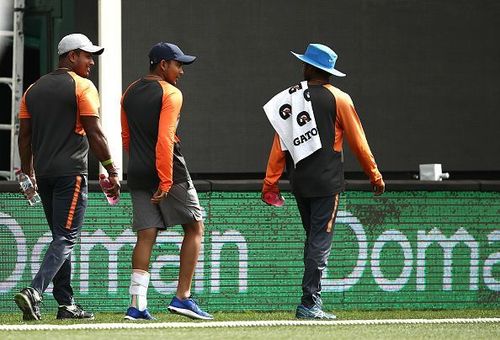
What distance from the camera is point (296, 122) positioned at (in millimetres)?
9078

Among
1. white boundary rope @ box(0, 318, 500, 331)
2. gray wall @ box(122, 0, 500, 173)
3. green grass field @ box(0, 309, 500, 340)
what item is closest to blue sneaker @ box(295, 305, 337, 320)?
white boundary rope @ box(0, 318, 500, 331)

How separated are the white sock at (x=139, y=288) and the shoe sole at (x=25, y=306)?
612 millimetres

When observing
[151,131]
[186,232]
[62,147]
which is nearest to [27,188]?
[62,147]

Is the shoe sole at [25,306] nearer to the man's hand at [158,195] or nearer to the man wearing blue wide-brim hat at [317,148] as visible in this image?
the man's hand at [158,195]

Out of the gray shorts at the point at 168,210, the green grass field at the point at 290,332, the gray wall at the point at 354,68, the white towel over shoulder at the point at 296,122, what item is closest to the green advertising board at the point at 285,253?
the green grass field at the point at 290,332

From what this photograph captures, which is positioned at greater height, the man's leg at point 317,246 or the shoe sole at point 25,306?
the man's leg at point 317,246

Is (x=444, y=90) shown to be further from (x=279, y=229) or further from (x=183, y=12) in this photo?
(x=279, y=229)

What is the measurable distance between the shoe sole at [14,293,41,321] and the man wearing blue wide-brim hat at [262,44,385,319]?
1682 mm

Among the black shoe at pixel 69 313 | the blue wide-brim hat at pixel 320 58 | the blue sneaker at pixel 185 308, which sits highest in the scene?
the blue wide-brim hat at pixel 320 58

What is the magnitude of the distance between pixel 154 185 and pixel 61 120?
71cm

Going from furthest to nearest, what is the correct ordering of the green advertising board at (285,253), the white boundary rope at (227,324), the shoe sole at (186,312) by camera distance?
1. the green advertising board at (285,253)
2. the shoe sole at (186,312)
3. the white boundary rope at (227,324)

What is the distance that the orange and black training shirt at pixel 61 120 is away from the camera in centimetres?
884

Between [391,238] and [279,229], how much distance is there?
32.7 inches

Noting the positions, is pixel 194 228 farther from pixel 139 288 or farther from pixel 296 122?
pixel 296 122
